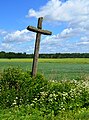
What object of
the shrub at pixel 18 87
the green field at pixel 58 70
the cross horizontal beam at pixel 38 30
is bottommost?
the green field at pixel 58 70

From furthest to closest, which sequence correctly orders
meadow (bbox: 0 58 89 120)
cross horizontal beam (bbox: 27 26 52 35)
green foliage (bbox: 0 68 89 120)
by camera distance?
cross horizontal beam (bbox: 27 26 52 35), green foliage (bbox: 0 68 89 120), meadow (bbox: 0 58 89 120)

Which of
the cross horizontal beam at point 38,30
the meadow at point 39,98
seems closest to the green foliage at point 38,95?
the meadow at point 39,98

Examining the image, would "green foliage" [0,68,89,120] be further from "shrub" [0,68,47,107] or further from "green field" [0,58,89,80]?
"green field" [0,58,89,80]

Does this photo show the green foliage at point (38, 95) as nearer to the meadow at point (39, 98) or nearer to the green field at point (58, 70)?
the meadow at point (39, 98)

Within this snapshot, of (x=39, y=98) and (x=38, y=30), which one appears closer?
(x=39, y=98)

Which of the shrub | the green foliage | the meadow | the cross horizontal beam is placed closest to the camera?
the meadow

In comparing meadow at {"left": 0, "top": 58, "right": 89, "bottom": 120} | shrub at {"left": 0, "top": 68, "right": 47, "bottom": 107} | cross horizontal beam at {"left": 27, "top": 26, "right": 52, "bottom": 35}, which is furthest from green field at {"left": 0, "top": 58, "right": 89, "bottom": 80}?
meadow at {"left": 0, "top": 58, "right": 89, "bottom": 120}

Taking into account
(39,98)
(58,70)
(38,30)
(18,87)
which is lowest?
(58,70)

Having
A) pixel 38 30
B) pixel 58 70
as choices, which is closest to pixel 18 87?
pixel 38 30

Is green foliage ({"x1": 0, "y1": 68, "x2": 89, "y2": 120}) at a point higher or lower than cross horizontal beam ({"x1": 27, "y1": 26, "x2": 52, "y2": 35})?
lower

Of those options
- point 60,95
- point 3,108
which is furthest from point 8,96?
point 60,95

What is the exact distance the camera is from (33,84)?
13.1 m

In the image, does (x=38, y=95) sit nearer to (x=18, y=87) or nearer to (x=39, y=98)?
(x=39, y=98)

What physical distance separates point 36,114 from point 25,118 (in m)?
0.73
